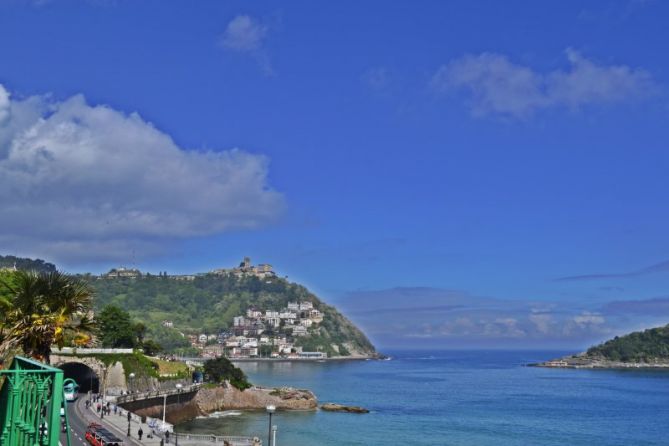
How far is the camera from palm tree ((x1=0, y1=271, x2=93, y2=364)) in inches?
1081

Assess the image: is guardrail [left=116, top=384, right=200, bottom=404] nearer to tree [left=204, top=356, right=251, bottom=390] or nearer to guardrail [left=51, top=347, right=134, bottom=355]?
guardrail [left=51, top=347, right=134, bottom=355]

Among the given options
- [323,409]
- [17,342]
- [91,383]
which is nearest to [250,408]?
[323,409]

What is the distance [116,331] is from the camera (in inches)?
4419

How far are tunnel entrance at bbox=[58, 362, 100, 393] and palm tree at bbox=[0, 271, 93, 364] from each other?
204 ft

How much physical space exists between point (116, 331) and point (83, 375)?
17.9 m

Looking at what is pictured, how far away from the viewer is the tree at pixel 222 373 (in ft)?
346

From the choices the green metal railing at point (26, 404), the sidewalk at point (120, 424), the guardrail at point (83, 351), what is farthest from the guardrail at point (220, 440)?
the green metal railing at point (26, 404)

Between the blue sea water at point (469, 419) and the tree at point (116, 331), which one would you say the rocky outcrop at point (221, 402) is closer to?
the blue sea water at point (469, 419)

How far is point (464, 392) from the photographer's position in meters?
148

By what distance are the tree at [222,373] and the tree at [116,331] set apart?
14.9 m

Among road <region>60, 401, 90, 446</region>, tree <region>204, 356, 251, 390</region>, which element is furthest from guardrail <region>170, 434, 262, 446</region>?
tree <region>204, 356, 251, 390</region>

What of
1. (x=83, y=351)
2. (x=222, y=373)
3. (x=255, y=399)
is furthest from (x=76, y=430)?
(x=222, y=373)

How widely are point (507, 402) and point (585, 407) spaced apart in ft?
43.5

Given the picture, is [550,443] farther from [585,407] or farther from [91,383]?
[91,383]
